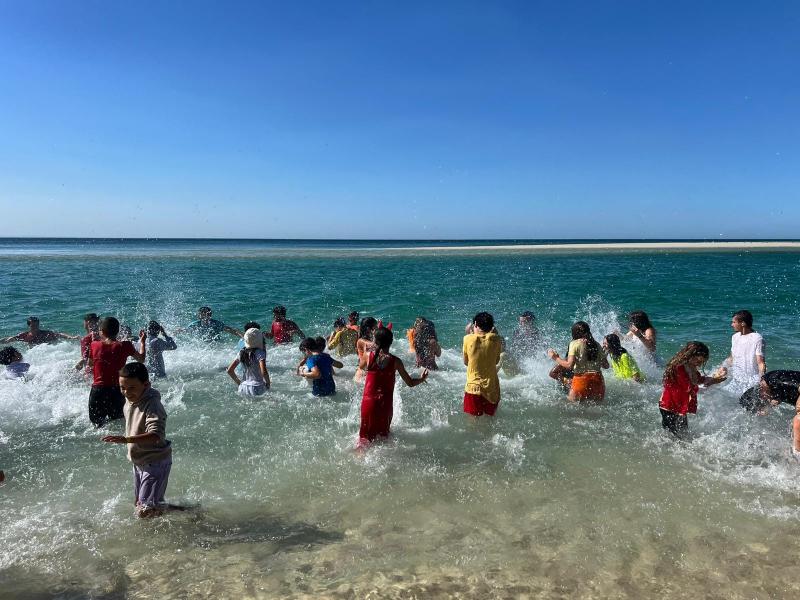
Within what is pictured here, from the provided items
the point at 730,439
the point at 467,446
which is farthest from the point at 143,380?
the point at 730,439

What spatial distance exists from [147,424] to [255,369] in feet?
13.1

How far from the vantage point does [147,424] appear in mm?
4438

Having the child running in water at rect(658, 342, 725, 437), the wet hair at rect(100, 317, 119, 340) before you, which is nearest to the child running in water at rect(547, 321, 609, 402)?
the child running in water at rect(658, 342, 725, 437)

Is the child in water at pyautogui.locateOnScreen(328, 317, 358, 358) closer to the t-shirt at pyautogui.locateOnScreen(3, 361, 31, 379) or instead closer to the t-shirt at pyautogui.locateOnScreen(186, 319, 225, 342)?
the t-shirt at pyautogui.locateOnScreen(186, 319, 225, 342)

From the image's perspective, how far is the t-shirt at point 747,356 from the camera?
7.47m

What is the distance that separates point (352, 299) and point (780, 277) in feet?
101

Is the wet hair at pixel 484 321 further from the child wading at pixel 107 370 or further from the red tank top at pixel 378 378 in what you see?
the child wading at pixel 107 370

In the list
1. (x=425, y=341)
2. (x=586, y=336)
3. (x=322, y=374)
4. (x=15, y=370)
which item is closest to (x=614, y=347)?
(x=586, y=336)

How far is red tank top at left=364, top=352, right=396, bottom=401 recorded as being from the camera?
6006 millimetres

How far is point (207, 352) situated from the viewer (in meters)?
12.8

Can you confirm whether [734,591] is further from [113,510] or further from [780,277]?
[780,277]

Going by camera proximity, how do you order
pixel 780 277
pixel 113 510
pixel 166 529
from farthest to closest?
pixel 780 277 → pixel 113 510 → pixel 166 529

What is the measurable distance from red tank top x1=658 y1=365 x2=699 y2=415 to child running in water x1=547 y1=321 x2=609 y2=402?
4.50ft

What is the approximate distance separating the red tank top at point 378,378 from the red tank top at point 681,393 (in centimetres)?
367
